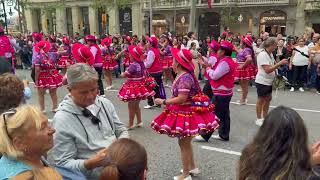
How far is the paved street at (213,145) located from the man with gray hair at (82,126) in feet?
7.73

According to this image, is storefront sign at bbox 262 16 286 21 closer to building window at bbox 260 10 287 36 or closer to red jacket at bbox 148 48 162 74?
building window at bbox 260 10 287 36

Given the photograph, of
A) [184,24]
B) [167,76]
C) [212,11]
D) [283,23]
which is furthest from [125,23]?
[167,76]

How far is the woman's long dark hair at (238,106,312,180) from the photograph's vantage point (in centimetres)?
201

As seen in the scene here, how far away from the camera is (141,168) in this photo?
1.98m

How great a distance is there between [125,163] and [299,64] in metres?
10.3

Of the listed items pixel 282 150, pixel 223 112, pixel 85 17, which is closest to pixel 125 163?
pixel 282 150

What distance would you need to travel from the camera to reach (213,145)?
607cm

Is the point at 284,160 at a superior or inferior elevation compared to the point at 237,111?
superior

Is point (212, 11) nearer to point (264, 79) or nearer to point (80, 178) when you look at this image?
point (264, 79)

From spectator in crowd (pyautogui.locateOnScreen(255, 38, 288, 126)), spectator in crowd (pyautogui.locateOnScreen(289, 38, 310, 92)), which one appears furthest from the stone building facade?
spectator in crowd (pyautogui.locateOnScreen(255, 38, 288, 126))

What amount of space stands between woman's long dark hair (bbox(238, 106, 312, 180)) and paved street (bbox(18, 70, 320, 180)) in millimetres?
2855

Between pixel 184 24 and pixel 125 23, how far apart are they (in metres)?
8.36

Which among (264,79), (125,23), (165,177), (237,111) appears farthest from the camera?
(125,23)

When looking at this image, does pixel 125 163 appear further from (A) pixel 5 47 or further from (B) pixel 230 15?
(B) pixel 230 15
